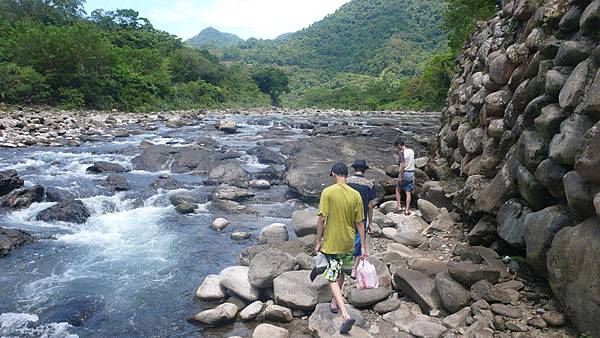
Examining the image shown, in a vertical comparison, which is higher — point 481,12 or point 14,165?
point 481,12

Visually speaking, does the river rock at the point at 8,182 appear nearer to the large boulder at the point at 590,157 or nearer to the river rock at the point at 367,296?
the river rock at the point at 367,296

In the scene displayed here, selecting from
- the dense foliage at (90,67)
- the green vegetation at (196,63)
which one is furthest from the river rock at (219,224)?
the dense foliage at (90,67)

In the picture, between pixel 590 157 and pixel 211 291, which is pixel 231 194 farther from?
pixel 590 157

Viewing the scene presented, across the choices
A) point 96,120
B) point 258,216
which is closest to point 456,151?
point 258,216

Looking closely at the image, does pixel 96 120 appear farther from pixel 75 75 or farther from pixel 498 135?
pixel 498 135

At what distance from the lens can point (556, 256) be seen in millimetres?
5246

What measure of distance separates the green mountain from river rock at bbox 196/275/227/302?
10024cm

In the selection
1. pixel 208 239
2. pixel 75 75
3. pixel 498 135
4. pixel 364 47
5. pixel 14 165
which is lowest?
pixel 208 239

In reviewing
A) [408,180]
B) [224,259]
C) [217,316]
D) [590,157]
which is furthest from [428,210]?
[217,316]

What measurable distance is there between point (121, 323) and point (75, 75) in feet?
123

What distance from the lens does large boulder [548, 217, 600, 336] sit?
4.61m

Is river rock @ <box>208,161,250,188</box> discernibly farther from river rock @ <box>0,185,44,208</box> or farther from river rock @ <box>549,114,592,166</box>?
river rock @ <box>549,114,592,166</box>

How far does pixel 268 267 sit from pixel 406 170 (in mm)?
5224

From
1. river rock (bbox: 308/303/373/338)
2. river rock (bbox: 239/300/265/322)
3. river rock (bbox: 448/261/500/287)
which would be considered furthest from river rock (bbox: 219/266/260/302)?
river rock (bbox: 448/261/500/287)
